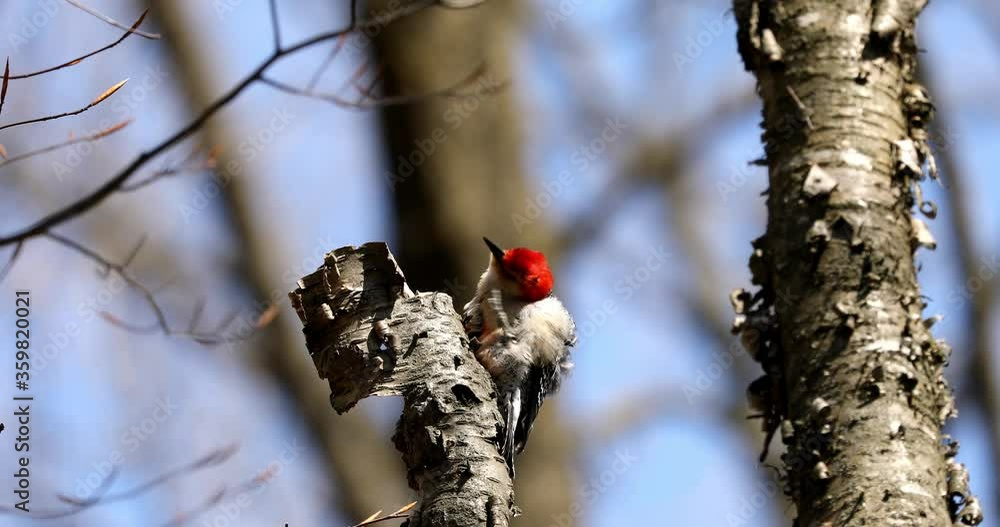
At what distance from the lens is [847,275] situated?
125 inches

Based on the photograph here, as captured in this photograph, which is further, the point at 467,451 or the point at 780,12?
the point at 780,12

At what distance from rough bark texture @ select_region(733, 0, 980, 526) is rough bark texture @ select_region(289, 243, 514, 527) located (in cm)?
93

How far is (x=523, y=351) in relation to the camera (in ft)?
14.4

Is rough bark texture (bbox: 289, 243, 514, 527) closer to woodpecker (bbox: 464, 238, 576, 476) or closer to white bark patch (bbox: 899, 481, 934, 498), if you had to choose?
white bark patch (bbox: 899, 481, 934, 498)

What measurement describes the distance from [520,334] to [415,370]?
1.50m

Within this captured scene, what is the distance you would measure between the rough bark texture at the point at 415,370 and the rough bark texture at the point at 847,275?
0.93 metres

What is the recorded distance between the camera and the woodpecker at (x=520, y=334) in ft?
14.3

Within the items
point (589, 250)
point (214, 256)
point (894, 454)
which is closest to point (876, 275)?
point (894, 454)

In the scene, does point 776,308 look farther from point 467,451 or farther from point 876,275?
point 467,451

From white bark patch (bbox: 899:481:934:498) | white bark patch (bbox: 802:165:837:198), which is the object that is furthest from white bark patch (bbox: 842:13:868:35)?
white bark patch (bbox: 899:481:934:498)

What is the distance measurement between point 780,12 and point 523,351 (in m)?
1.72

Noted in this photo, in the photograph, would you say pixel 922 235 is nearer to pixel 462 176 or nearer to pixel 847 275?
pixel 847 275

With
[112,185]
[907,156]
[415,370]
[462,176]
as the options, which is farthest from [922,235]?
[462,176]

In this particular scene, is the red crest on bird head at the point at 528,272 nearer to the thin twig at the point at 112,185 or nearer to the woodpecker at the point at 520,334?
the woodpecker at the point at 520,334
